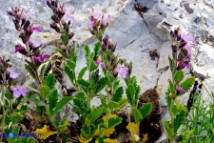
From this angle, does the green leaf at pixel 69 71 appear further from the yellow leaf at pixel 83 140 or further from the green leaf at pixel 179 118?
the green leaf at pixel 179 118

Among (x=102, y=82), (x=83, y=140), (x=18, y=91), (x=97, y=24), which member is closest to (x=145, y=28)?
(x=97, y=24)

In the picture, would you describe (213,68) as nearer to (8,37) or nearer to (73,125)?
(73,125)

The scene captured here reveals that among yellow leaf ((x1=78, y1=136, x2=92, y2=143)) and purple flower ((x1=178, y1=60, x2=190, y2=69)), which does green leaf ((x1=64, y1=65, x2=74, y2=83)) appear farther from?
purple flower ((x1=178, y1=60, x2=190, y2=69))

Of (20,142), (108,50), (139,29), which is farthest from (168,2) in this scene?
(20,142)

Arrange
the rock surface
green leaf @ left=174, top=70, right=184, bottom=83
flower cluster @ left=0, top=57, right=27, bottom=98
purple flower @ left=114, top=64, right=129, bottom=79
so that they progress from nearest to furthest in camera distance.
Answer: flower cluster @ left=0, top=57, right=27, bottom=98
green leaf @ left=174, top=70, right=184, bottom=83
purple flower @ left=114, top=64, right=129, bottom=79
the rock surface

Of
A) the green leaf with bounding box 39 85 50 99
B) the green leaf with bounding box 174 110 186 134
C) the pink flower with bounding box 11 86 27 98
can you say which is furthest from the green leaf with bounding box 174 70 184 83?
the pink flower with bounding box 11 86 27 98

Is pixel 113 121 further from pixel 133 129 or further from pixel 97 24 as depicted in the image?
pixel 97 24
